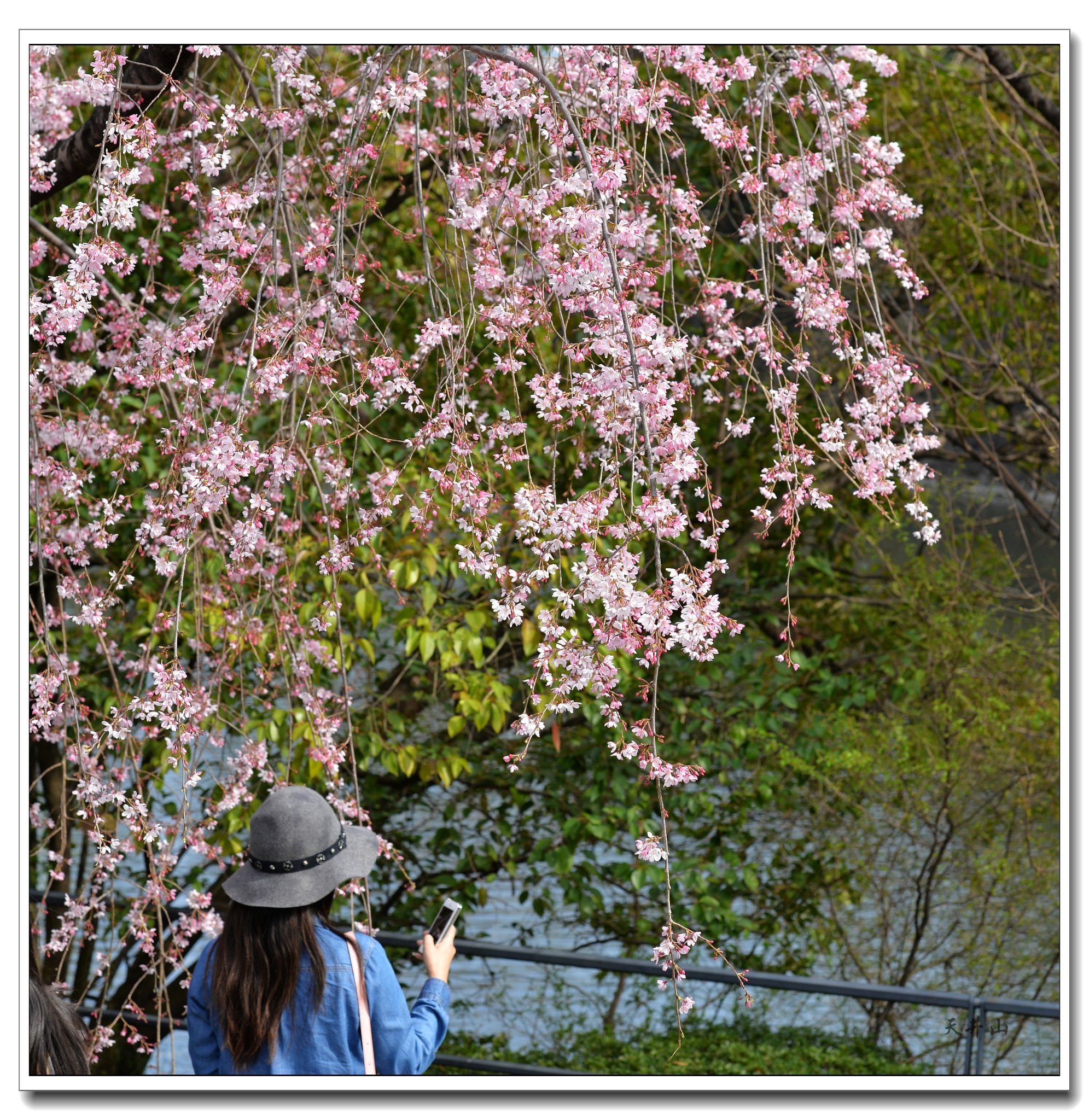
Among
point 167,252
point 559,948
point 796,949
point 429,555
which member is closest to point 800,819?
point 796,949

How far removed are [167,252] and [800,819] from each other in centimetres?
211

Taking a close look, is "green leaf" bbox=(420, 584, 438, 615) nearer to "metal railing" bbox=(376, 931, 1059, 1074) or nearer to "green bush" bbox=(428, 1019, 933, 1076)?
"metal railing" bbox=(376, 931, 1059, 1074)

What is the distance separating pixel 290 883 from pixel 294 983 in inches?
3.7

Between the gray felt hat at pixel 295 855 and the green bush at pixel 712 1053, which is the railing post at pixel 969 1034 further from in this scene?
the gray felt hat at pixel 295 855

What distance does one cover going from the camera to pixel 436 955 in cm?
123

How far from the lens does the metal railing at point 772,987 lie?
205 centimetres

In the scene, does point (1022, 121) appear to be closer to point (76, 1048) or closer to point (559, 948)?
point (559, 948)

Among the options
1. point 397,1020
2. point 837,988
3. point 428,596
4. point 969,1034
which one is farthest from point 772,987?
point 397,1020

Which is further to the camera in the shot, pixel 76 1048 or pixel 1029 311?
pixel 1029 311

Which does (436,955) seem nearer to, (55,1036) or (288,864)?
(288,864)

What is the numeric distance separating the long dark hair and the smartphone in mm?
179

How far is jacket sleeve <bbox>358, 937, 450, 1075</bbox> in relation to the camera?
1.12 meters

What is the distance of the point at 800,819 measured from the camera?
9.82 feet
